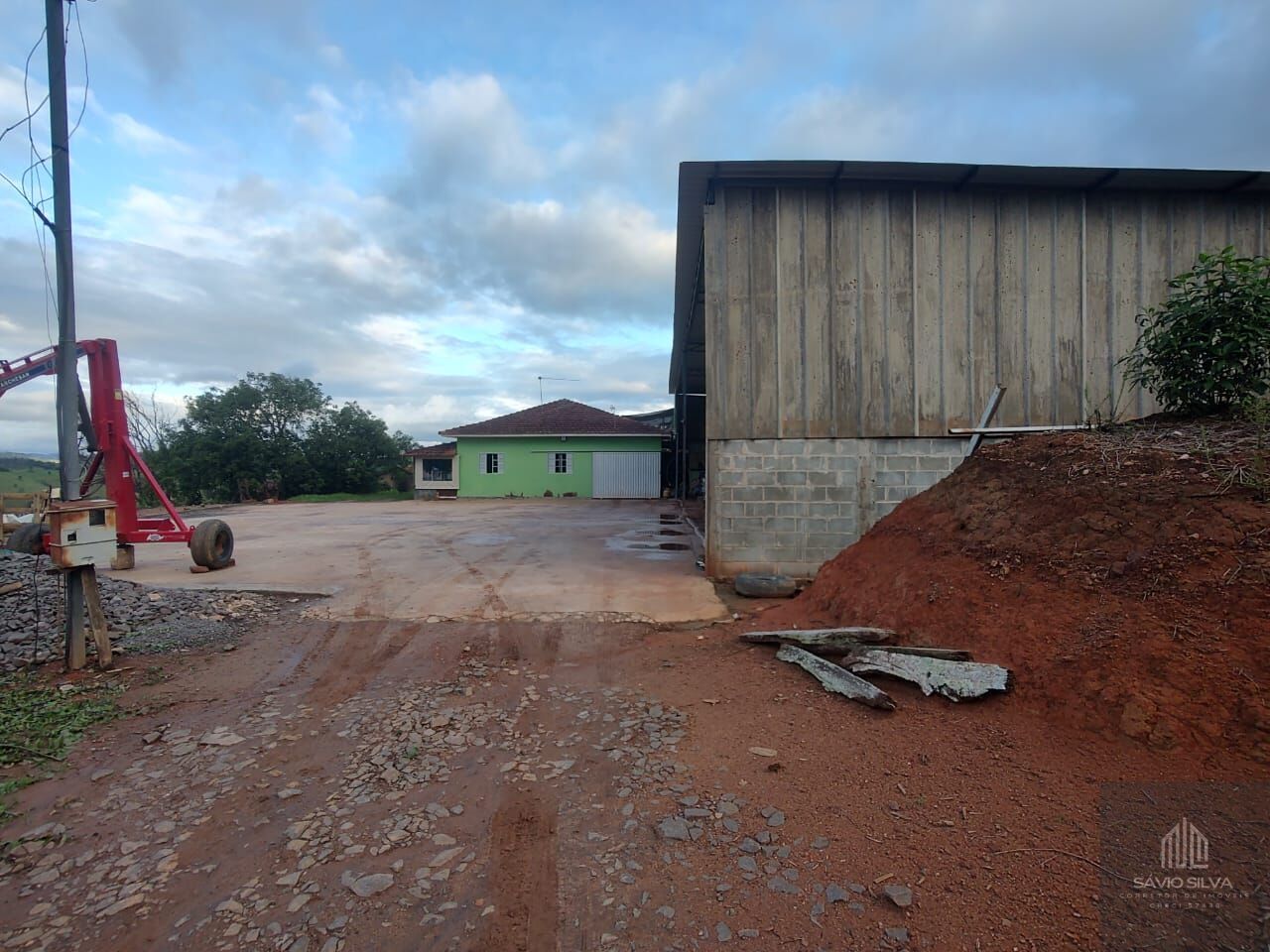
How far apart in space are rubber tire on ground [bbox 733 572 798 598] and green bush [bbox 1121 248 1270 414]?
12.0 ft

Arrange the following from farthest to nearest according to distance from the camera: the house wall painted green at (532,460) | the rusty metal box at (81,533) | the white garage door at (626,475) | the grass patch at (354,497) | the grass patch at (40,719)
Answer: the grass patch at (354,497), the house wall painted green at (532,460), the white garage door at (626,475), the rusty metal box at (81,533), the grass patch at (40,719)

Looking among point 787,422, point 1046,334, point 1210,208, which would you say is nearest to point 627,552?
point 787,422

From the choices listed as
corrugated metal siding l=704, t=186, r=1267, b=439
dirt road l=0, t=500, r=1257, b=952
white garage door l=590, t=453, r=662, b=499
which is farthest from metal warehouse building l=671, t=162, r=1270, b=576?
white garage door l=590, t=453, r=662, b=499

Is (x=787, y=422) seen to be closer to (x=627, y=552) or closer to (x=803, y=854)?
(x=627, y=552)

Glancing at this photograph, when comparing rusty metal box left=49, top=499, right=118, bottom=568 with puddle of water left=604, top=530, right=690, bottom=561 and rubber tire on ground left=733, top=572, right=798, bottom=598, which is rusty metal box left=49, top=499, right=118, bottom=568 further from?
puddle of water left=604, top=530, right=690, bottom=561

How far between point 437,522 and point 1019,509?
14106 mm

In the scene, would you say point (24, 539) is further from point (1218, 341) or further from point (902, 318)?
point (1218, 341)

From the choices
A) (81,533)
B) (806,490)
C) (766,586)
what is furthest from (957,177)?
(81,533)

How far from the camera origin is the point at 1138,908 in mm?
1901

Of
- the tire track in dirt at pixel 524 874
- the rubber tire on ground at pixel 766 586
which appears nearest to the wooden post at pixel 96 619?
the tire track in dirt at pixel 524 874

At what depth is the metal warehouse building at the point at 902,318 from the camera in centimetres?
745

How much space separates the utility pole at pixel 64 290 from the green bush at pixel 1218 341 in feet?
26.4

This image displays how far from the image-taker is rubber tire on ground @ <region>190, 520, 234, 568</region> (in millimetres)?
8430

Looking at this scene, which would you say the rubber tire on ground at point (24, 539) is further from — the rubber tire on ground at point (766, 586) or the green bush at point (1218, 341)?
the green bush at point (1218, 341)
